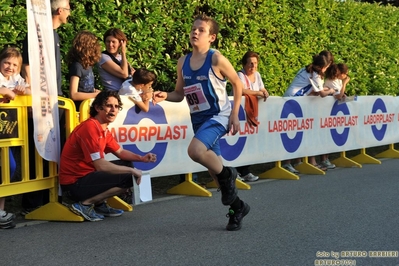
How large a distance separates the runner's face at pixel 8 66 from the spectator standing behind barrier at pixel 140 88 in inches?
57.7

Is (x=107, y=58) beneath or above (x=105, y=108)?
above

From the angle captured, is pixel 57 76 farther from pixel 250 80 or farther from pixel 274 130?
pixel 274 130

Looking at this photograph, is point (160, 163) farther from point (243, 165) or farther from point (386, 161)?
point (386, 161)

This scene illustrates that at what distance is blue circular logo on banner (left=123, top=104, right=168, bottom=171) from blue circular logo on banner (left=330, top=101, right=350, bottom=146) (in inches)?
159

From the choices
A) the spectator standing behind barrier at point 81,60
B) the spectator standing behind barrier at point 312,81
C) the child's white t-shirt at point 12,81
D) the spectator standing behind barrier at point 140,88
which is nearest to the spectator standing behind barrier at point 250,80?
the spectator standing behind barrier at point 312,81

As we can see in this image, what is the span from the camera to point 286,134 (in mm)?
10359

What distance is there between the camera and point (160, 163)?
326 inches

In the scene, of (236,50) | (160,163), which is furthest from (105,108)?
(236,50)

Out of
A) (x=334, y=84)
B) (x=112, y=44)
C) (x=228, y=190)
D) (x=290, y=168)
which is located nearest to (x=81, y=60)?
(x=112, y=44)

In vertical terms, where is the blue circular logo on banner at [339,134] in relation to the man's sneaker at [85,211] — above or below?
above

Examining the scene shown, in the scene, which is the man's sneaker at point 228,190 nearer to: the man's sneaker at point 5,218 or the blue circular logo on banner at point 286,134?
the man's sneaker at point 5,218

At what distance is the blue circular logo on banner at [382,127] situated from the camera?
1258cm

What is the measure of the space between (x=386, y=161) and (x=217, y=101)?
710 centimetres

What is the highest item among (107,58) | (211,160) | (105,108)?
(107,58)
